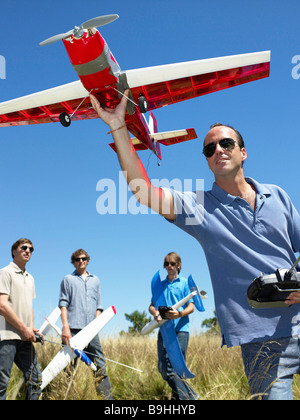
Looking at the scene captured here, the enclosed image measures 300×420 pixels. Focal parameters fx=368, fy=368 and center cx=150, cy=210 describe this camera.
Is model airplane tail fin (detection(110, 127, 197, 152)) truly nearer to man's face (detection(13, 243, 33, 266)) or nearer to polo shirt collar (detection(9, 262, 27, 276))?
man's face (detection(13, 243, 33, 266))

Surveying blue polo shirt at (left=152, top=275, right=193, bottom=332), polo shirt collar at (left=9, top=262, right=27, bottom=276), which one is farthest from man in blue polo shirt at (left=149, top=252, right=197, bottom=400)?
polo shirt collar at (left=9, top=262, right=27, bottom=276)

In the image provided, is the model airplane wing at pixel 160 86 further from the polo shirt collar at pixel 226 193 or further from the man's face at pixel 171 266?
the polo shirt collar at pixel 226 193

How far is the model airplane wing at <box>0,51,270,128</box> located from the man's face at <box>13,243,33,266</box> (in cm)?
292

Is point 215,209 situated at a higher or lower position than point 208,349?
higher

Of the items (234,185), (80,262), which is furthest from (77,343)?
(234,185)

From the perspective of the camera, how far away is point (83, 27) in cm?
589

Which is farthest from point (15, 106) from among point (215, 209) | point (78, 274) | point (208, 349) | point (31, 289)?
point (215, 209)

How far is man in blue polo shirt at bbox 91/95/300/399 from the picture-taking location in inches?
59.4

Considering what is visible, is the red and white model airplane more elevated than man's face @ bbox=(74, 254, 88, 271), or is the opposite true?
the red and white model airplane

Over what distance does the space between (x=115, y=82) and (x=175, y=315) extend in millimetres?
3969

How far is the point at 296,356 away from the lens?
1.52 meters

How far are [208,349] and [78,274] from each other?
2563 millimetres

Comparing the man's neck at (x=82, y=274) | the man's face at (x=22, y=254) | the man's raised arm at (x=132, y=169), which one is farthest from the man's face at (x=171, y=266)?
the man's raised arm at (x=132, y=169)
